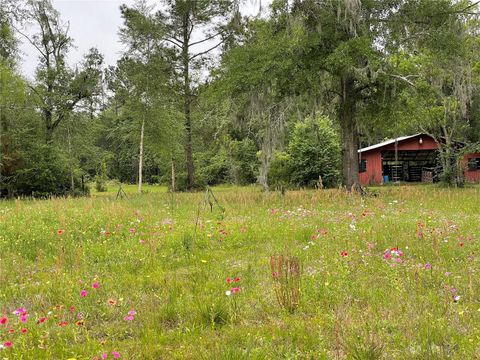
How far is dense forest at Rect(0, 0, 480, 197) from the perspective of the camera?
15086 mm

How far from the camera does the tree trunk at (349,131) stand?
17141mm

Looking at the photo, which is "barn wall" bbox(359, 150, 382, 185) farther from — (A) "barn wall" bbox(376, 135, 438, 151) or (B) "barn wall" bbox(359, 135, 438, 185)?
(A) "barn wall" bbox(376, 135, 438, 151)

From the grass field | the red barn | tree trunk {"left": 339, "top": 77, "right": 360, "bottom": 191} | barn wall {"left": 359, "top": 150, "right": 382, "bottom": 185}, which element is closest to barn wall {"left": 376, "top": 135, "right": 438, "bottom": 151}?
the red barn

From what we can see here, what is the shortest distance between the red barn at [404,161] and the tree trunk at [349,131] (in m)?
15.2

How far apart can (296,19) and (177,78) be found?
51.2 ft

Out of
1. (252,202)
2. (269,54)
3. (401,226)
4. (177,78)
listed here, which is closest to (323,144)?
(177,78)

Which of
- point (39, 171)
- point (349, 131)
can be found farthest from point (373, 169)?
point (39, 171)

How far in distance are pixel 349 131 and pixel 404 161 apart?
22.6 m

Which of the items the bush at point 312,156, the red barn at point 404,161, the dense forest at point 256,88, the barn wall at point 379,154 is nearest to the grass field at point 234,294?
the dense forest at point 256,88

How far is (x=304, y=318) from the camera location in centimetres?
346

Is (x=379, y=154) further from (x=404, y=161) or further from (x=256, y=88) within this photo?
(x=256, y=88)

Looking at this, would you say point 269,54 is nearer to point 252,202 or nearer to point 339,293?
point 252,202

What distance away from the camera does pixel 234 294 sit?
12.6ft

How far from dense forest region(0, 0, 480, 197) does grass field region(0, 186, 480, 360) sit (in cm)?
926
